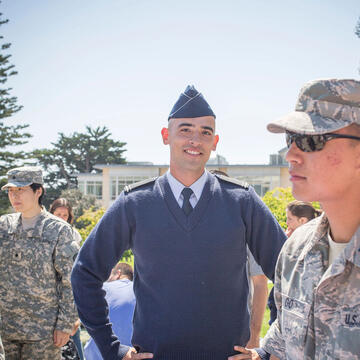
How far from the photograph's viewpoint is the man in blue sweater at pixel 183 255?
2.15 meters

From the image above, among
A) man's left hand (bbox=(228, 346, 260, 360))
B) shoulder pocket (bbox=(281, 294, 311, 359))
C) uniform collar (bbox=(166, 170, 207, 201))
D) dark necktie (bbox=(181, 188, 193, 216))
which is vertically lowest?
man's left hand (bbox=(228, 346, 260, 360))

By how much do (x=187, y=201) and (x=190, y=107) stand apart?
0.58 m

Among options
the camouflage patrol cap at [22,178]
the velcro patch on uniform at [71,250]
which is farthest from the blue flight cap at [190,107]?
the camouflage patrol cap at [22,178]

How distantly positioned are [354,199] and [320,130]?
0.96ft

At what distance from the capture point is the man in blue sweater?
2.15 meters

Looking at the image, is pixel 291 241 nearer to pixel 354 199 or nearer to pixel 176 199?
pixel 354 199

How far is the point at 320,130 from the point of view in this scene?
144 cm

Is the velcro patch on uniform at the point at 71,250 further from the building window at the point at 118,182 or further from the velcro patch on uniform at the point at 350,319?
the building window at the point at 118,182

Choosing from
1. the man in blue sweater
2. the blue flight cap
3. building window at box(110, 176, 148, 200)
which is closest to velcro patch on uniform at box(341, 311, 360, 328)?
the man in blue sweater

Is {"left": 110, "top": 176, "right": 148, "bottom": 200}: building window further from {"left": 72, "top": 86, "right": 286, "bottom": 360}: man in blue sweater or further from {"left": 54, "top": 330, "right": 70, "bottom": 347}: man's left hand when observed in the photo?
{"left": 72, "top": 86, "right": 286, "bottom": 360}: man in blue sweater

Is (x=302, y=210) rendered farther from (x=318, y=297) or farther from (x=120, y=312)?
(x=318, y=297)

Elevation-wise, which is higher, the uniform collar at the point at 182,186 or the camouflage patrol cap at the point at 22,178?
the uniform collar at the point at 182,186

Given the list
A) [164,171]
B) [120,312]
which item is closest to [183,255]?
[120,312]

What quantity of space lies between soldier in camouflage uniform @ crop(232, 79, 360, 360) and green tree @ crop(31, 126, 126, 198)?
48.4m
